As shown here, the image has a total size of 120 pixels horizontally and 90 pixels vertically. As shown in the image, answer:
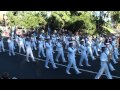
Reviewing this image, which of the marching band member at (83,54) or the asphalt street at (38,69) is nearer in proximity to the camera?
the asphalt street at (38,69)

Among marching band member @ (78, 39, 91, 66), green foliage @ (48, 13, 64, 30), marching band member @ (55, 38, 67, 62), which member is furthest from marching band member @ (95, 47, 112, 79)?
marching band member @ (55, 38, 67, 62)

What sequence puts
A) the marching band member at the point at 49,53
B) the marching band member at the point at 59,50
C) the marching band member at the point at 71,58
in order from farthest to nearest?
1. the marching band member at the point at 59,50
2. the marching band member at the point at 49,53
3. the marching band member at the point at 71,58

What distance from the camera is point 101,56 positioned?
15.7 metres

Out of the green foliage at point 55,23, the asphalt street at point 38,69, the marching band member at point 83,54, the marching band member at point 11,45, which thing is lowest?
the asphalt street at point 38,69

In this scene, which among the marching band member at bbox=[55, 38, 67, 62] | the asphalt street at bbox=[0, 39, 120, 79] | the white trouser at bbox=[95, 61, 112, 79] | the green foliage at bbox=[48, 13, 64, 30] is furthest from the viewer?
the marching band member at bbox=[55, 38, 67, 62]

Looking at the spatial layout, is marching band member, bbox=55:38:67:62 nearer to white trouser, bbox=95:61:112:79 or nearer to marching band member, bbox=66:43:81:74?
marching band member, bbox=66:43:81:74

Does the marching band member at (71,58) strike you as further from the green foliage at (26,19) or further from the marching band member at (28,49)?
the green foliage at (26,19)

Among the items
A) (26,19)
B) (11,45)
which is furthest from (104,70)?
(11,45)

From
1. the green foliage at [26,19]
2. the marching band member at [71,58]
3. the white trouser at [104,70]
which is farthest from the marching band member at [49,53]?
the white trouser at [104,70]

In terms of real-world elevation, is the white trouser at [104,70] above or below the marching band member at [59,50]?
below
